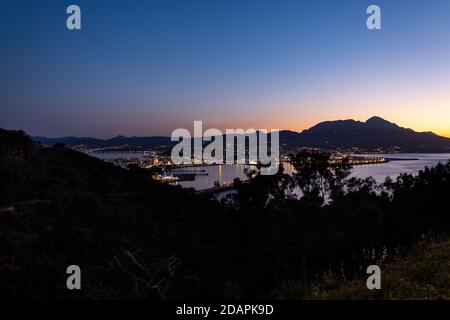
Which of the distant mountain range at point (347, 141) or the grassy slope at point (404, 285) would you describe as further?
the distant mountain range at point (347, 141)

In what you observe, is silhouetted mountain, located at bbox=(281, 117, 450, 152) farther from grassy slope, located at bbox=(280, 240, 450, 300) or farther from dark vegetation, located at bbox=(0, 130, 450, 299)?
grassy slope, located at bbox=(280, 240, 450, 300)

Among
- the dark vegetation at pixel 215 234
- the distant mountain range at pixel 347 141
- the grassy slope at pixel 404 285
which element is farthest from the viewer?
the distant mountain range at pixel 347 141

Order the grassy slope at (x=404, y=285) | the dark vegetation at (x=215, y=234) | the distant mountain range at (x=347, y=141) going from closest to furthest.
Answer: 1. the grassy slope at (x=404, y=285)
2. the dark vegetation at (x=215, y=234)
3. the distant mountain range at (x=347, y=141)

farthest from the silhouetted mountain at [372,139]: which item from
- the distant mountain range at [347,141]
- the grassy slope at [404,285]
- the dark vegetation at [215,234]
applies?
the grassy slope at [404,285]

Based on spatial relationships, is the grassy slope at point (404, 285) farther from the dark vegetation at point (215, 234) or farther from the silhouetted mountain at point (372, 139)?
the silhouetted mountain at point (372, 139)

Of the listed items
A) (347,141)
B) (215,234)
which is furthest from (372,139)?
(215,234)

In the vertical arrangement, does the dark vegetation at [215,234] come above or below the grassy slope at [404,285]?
below

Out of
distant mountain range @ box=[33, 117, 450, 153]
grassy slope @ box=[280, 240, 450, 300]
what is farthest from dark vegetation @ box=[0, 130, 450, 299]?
distant mountain range @ box=[33, 117, 450, 153]

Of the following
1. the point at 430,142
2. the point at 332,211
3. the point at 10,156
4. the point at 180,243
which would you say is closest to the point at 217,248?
the point at 180,243

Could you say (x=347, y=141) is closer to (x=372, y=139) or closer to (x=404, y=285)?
(x=372, y=139)
